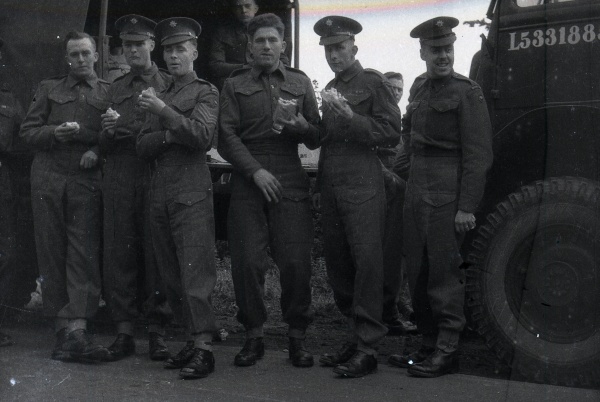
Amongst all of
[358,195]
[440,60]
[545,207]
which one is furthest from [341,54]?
[545,207]

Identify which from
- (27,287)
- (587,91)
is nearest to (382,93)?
(587,91)

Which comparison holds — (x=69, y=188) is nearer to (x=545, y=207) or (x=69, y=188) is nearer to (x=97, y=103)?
(x=97, y=103)

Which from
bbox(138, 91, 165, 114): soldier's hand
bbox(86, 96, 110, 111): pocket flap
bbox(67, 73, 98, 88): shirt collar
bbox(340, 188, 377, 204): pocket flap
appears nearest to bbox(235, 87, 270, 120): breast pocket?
bbox(138, 91, 165, 114): soldier's hand

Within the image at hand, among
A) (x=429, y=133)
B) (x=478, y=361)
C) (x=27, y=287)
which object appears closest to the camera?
(x=429, y=133)

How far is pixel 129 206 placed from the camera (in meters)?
5.07

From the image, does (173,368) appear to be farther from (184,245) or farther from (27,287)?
(27,287)

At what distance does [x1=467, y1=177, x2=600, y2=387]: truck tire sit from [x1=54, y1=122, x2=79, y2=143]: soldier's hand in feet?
7.72

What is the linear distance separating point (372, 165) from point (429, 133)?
0.35 m

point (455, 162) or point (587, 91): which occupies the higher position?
point (587, 91)

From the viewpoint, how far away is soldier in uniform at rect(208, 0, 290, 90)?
6.09 metres

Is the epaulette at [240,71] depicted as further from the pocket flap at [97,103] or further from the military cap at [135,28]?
the pocket flap at [97,103]

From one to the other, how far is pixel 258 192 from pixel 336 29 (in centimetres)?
96

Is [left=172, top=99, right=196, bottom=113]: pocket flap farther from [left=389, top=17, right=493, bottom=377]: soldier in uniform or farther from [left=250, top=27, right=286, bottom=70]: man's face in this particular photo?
[left=389, top=17, right=493, bottom=377]: soldier in uniform

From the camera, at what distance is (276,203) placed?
471 cm
